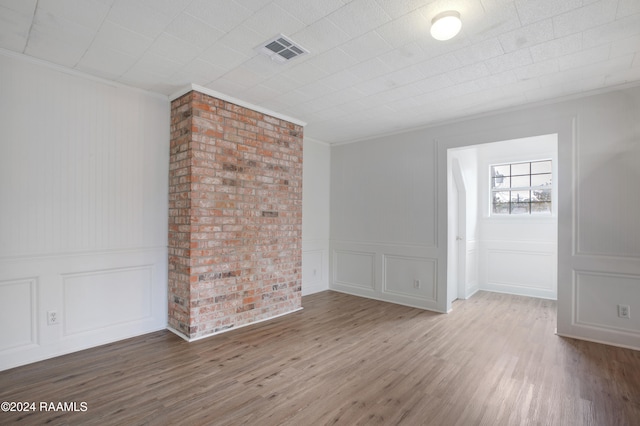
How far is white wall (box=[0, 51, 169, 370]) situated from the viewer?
2658mm

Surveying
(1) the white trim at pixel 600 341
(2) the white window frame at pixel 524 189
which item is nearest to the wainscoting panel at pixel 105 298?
(1) the white trim at pixel 600 341

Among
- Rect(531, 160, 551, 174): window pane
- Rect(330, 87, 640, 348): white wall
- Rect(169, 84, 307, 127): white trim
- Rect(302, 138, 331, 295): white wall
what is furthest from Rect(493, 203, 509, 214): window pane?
Rect(169, 84, 307, 127): white trim

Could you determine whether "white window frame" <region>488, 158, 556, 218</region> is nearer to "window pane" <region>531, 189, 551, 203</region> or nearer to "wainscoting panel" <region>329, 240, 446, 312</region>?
"window pane" <region>531, 189, 551, 203</region>

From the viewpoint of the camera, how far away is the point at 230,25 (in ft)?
7.45

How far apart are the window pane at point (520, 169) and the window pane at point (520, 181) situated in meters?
0.07

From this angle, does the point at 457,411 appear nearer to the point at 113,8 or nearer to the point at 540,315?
the point at 540,315

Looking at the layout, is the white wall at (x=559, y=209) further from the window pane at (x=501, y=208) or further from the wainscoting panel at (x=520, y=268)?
the window pane at (x=501, y=208)

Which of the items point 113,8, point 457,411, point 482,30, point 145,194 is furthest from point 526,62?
point 145,194

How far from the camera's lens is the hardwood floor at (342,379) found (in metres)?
2.07

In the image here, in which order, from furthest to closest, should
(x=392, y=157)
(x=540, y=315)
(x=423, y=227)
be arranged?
1. (x=392, y=157)
2. (x=423, y=227)
3. (x=540, y=315)

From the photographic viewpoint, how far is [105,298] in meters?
3.14

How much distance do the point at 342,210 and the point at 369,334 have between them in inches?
97.7

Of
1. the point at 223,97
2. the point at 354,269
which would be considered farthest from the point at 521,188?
the point at 223,97

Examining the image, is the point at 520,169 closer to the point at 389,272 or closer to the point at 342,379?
the point at 389,272
